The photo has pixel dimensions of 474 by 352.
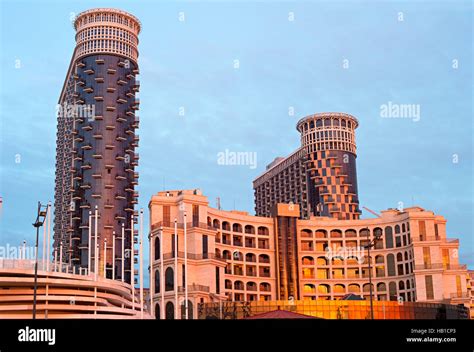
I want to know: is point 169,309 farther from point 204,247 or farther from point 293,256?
point 293,256

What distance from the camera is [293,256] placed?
16800 cm

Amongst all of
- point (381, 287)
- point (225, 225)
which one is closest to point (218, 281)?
point (225, 225)

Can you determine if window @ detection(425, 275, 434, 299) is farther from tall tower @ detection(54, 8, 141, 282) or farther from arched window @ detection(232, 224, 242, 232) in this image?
tall tower @ detection(54, 8, 141, 282)

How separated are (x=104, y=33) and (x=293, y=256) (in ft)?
256

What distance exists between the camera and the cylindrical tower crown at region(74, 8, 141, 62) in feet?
563

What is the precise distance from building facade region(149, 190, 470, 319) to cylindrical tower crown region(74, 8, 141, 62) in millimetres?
46072

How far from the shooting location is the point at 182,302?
5285 inches

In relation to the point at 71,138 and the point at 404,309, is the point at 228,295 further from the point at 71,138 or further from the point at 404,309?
the point at 71,138

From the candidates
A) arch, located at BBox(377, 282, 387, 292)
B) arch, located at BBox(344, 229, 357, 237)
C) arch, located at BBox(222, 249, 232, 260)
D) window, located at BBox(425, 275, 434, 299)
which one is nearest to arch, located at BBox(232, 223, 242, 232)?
arch, located at BBox(222, 249, 232, 260)
